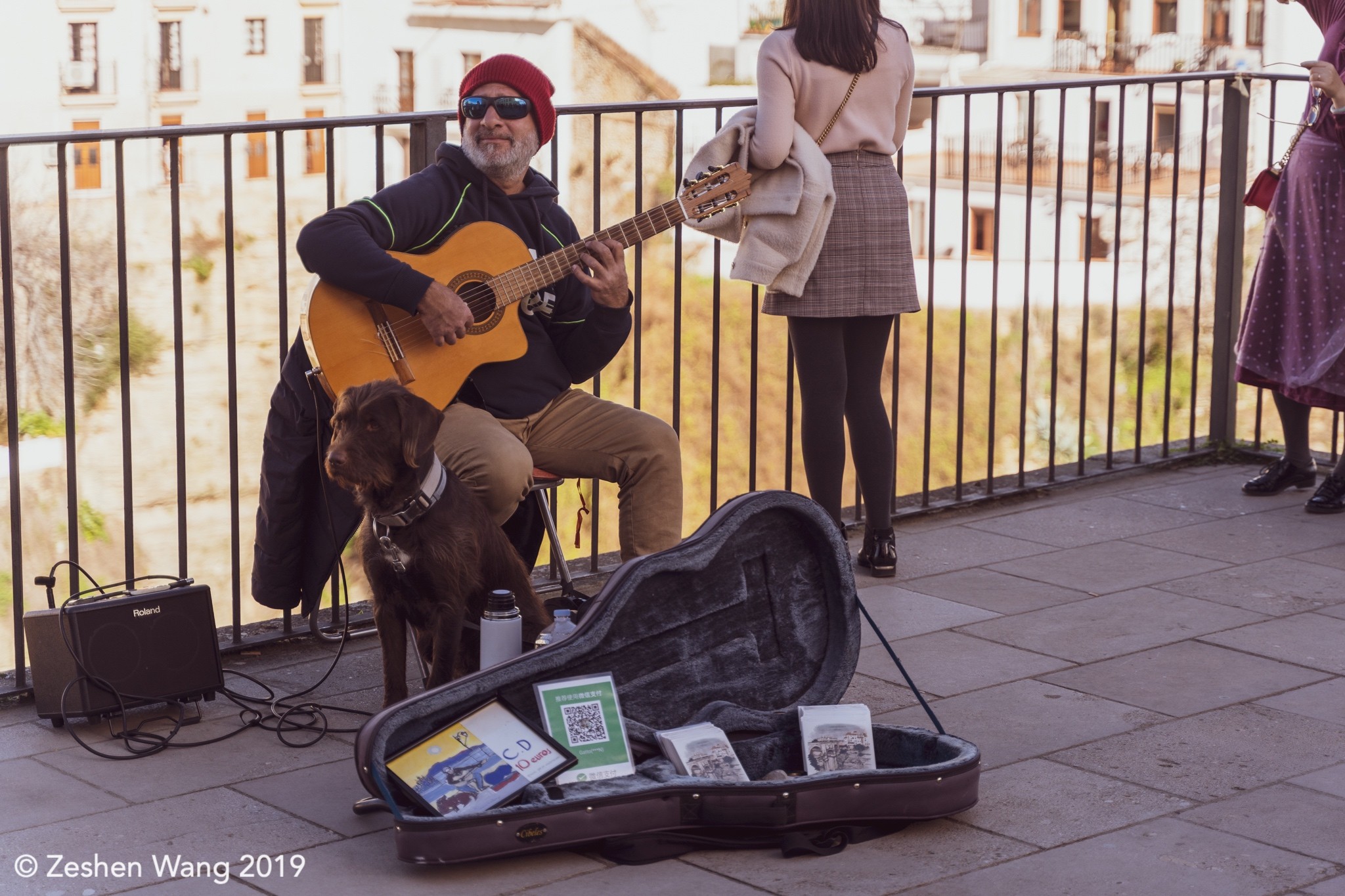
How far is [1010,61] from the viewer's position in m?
45.8

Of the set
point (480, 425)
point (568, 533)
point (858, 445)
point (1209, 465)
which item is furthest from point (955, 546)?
point (568, 533)

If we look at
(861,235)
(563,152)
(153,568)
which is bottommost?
(153,568)

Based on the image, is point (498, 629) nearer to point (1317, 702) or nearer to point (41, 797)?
point (41, 797)

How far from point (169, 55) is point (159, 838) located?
43692 mm

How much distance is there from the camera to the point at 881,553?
4734 millimetres

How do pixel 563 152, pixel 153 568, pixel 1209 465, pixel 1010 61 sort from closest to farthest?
pixel 1209 465
pixel 153 568
pixel 563 152
pixel 1010 61

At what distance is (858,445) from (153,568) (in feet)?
81.4

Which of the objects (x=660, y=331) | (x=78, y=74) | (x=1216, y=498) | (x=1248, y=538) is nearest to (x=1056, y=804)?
(x=1248, y=538)

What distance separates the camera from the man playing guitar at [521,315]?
11.8ft

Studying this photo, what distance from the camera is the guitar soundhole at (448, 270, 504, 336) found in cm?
373

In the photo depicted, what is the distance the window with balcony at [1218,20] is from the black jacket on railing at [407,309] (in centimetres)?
4461

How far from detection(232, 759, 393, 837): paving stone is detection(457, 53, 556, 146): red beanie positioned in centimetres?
157

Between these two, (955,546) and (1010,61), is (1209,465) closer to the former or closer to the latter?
(955,546)

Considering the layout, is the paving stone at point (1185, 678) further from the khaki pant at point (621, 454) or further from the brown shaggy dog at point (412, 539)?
the brown shaggy dog at point (412, 539)
